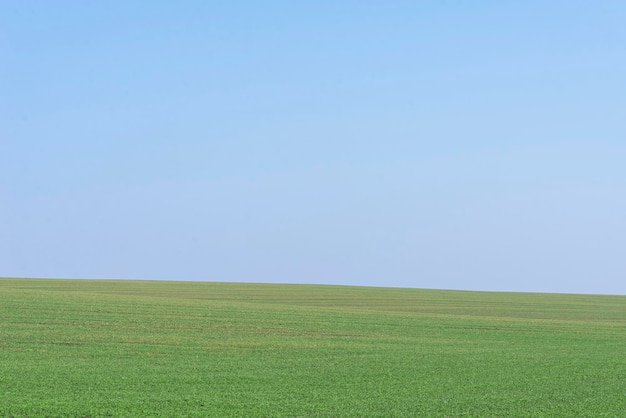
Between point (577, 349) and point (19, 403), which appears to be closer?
point (19, 403)

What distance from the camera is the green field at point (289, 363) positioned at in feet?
55.5

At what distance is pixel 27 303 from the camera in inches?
1537

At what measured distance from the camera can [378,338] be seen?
31703mm

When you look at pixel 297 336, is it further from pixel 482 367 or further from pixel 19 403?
pixel 19 403

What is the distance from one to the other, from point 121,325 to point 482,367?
14.6 meters

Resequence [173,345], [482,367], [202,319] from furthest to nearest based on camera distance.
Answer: [202,319] → [173,345] → [482,367]

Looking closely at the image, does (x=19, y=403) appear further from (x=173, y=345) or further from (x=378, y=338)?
(x=378, y=338)

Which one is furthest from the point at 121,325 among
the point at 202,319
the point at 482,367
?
the point at 482,367

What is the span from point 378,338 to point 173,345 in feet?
26.8

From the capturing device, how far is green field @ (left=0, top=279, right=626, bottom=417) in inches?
666

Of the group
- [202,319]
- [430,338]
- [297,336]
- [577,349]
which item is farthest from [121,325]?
[577,349]

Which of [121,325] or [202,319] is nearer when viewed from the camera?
[121,325]

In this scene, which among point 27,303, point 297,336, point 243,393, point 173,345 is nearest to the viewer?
point 243,393

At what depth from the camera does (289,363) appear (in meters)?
23.8
